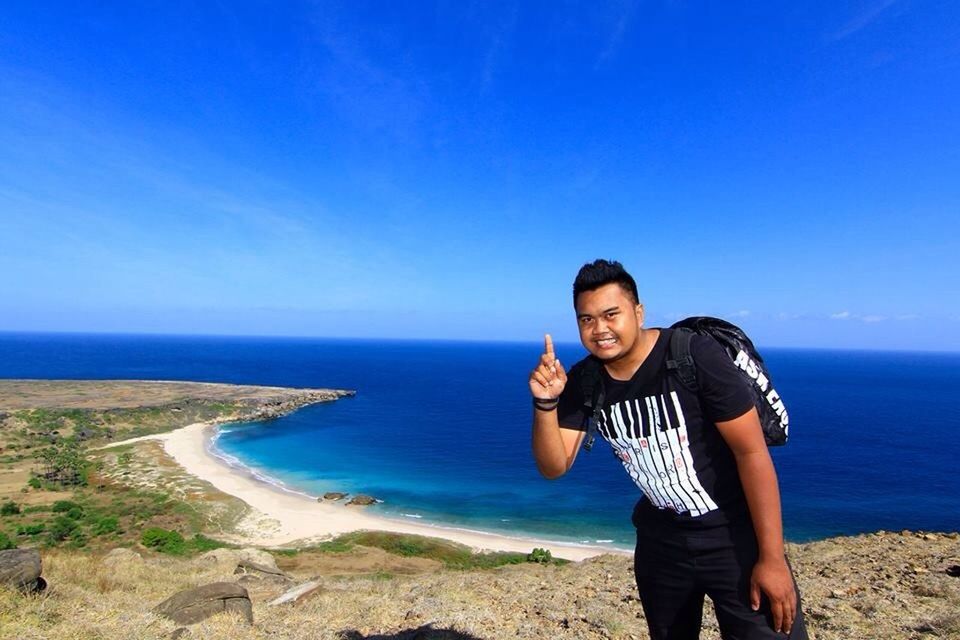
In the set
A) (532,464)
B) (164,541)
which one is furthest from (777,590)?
(532,464)

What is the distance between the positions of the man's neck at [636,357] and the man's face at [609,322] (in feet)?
0.12

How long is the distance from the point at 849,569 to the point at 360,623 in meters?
9.17

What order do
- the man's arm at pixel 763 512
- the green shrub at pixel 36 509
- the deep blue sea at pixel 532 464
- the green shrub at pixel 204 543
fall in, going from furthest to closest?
the deep blue sea at pixel 532 464 < the green shrub at pixel 36 509 < the green shrub at pixel 204 543 < the man's arm at pixel 763 512

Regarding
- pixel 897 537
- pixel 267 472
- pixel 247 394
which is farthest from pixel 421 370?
pixel 897 537

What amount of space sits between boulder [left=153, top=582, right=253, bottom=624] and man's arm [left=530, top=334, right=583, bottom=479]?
7.15 meters

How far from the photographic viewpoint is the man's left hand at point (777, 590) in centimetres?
236

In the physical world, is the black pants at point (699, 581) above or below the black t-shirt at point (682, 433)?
below

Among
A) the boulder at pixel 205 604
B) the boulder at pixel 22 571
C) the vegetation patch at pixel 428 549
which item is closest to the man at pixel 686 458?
the boulder at pixel 205 604

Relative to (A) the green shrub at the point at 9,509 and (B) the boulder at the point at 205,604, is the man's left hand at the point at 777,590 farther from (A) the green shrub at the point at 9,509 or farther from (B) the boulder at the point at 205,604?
(A) the green shrub at the point at 9,509

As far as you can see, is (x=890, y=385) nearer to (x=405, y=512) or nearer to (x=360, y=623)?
(x=405, y=512)

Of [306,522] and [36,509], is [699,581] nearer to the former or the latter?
[306,522]

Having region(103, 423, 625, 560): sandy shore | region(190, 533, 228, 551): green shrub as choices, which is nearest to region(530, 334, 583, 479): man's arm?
region(190, 533, 228, 551): green shrub

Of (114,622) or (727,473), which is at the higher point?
(727,473)

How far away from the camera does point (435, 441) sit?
60.0 m
